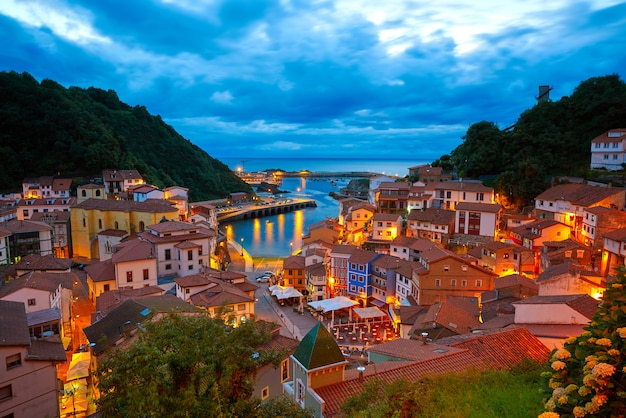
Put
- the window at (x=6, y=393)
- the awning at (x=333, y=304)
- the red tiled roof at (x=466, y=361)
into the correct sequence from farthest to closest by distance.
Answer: the awning at (x=333, y=304), the window at (x=6, y=393), the red tiled roof at (x=466, y=361)

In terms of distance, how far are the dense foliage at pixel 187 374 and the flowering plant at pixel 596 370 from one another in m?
4.02

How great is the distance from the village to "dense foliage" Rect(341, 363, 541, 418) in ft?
5.61

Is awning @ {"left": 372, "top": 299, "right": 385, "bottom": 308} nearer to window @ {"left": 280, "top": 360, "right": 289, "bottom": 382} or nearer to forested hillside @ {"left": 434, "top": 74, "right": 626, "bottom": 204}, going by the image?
window @ {"left": 280, "top": 360, "right": 289, "bottom": 382}

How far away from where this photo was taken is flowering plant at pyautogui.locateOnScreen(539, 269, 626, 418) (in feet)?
10.7

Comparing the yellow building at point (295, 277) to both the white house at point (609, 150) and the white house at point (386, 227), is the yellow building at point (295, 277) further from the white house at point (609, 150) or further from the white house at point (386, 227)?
the white house at point (609, 150)

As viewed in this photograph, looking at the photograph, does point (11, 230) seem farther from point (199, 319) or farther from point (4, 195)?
point (199, 319)

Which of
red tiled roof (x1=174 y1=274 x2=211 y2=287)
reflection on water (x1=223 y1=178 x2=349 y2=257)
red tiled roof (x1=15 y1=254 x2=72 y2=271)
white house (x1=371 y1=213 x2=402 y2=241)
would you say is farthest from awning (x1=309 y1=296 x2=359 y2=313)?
reflection on water (x1=223 y1=178 x2=349 y2=257)

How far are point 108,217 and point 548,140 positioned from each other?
3963 cm

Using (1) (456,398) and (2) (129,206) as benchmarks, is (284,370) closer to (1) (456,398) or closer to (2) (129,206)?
(1) (456,398)

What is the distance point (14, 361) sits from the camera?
9.95m

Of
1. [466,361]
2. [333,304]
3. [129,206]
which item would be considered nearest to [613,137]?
[333,304]

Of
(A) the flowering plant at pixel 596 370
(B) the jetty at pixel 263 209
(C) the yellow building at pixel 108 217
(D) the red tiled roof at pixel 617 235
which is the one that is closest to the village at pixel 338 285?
(C) the yellow building at pixel 108 217

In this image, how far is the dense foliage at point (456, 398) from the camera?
505 centimetres

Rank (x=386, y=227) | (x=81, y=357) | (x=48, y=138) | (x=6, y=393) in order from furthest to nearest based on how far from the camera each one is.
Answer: (x=48, y=138) < (x=386, y=227) < (x=81, y=357) < (x=6, y=393)
